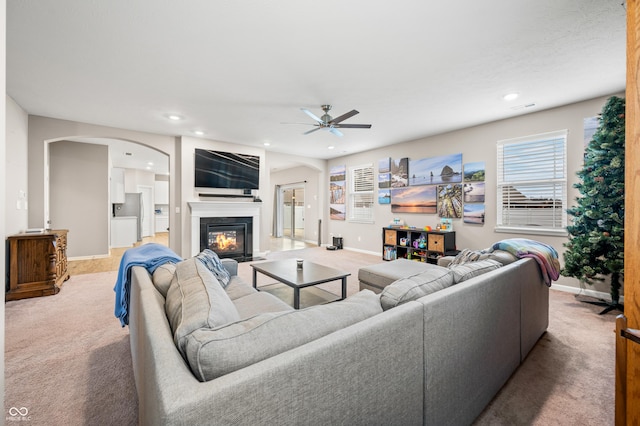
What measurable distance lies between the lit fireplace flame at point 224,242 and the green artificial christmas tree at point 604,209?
5.58 meters

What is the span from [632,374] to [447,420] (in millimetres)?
726

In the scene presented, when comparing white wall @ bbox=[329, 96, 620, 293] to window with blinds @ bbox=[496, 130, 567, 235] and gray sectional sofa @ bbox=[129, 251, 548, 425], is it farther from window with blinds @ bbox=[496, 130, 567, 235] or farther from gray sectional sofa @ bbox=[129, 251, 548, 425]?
gray sectional sofa @ bbox=[129, 251, 548, 425]

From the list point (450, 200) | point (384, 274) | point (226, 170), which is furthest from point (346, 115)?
point (226, 170)

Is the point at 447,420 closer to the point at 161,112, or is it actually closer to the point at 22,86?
the point at 161,112

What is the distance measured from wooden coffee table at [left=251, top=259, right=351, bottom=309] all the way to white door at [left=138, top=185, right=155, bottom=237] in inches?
329

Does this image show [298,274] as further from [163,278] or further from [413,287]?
[413,287]

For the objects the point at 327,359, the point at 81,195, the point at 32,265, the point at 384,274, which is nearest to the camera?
the point at 327,359

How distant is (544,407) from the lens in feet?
5.23

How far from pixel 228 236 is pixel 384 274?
13.4ft

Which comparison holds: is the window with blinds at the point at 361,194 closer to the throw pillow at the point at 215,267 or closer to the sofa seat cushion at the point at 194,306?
the throw pillow at the point at 215,267

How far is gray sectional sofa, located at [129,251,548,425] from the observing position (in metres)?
0.68

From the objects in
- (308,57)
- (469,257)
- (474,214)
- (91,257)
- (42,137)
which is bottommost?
(91,257)

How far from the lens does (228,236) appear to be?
5.89 meters

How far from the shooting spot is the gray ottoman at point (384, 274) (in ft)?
9.18
